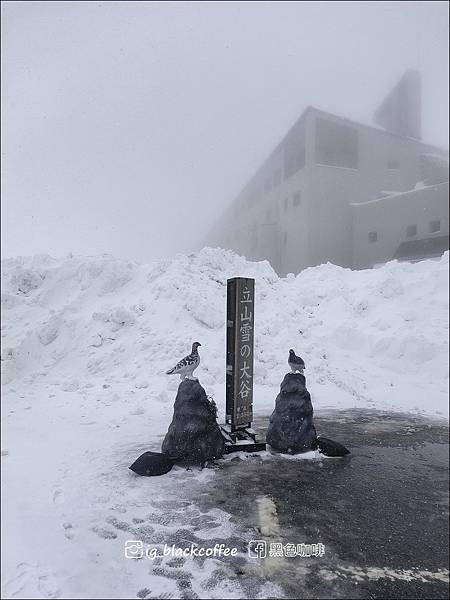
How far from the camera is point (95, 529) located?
4.28 metres

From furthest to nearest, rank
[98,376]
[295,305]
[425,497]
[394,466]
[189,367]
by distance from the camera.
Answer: [295,305] < [98,376] < [189,367] < [394,466] < [425,497]

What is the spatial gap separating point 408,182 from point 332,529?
27.7 metres

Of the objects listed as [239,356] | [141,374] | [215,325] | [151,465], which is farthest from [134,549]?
[215,325]

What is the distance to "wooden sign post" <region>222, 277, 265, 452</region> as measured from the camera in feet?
24.4

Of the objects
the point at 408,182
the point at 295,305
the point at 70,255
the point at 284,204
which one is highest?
the point at 408,182

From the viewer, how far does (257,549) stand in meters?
4.02

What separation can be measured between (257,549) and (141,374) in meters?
8.04

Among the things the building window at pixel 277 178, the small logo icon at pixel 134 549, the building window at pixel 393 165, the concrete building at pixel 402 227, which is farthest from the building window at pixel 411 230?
the small logo icon at pixel 134 549

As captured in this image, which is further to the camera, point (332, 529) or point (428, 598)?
point (332, 529)

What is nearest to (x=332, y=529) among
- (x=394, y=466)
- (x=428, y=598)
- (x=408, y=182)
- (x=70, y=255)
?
(x=428, y=598)

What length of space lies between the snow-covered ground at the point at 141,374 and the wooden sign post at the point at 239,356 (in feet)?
5.34

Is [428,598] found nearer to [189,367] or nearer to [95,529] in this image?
[95,529]

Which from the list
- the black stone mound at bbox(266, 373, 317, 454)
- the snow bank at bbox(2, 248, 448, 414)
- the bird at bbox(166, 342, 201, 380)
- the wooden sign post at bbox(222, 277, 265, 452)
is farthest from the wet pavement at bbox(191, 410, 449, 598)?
the snow bank at bbox(2, 248, 448, 414)

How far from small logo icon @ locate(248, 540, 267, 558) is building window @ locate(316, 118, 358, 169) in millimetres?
22734
